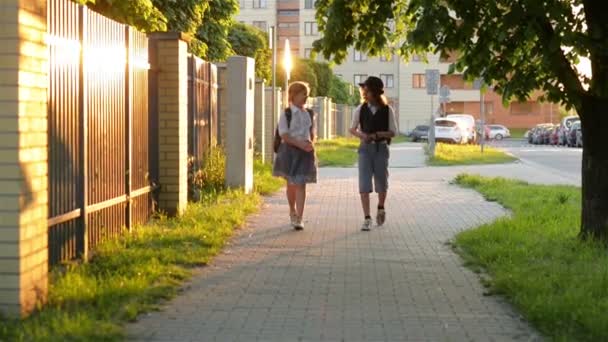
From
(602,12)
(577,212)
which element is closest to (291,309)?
(602,12)

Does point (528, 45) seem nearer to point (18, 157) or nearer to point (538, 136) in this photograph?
point (18, 157)

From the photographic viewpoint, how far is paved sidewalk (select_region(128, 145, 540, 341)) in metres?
6.29

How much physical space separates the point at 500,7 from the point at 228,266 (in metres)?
3.38

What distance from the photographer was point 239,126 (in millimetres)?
16500

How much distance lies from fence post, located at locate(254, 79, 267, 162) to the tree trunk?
1391 cm

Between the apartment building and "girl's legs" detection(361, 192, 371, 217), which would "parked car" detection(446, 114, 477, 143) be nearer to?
the apartment building

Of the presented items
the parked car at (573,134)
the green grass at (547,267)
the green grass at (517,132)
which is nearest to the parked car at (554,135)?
the parked car at (573,134)

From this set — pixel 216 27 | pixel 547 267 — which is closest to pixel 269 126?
pixel 216 27

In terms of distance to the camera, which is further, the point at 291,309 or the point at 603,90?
the point at 603,90

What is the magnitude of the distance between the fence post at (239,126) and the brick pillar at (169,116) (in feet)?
13.5

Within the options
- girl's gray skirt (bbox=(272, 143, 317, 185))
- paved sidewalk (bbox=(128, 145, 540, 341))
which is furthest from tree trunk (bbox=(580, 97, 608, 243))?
girl's gray skirt (bbox=(272, 143, 317, 185))

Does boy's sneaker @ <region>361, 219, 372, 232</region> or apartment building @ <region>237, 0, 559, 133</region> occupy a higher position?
apartment building @ <region>237, 0, 559, 133</region>

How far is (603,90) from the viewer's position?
920 centimetres

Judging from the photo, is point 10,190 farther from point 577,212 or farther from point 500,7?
point 577,212
